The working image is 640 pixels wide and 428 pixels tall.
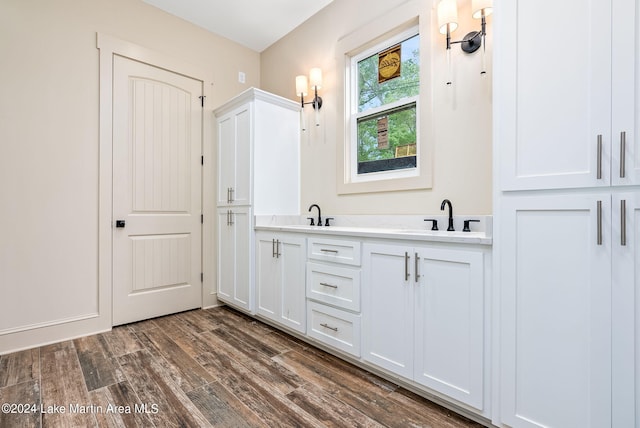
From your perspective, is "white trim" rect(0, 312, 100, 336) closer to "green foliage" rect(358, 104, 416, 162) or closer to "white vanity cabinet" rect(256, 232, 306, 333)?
"white vanity cabinet" rect(256, 232, 306, 333)

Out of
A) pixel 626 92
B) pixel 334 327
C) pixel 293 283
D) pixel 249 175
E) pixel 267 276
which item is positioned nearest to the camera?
pixel 626 92

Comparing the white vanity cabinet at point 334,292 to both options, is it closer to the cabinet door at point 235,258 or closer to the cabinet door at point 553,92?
the cabinet door at point 235,258

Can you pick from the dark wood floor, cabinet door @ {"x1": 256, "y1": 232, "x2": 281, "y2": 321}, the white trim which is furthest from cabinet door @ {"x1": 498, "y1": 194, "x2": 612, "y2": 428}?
the white trim

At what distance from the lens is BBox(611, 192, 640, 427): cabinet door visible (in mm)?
1080

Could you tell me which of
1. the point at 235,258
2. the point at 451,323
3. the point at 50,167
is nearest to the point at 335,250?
the point at 451,323

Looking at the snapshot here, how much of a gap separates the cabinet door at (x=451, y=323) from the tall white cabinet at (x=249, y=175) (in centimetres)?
170

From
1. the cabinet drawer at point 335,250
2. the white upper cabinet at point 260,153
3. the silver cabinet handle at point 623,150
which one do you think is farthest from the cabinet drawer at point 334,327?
the silver cabinet handle at point 623,150

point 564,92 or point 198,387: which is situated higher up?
point 564,92

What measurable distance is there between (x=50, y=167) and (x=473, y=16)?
3244 millimetres

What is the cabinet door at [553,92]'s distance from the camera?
1.14 meters

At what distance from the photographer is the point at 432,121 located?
2.14m

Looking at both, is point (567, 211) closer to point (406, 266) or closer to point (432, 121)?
point (406, 266)

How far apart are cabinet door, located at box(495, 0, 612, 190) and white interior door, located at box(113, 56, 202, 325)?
2.86m

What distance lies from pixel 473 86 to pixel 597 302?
1.40 meters
